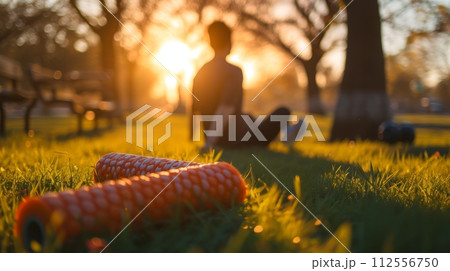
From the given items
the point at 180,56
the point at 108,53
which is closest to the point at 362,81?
the point at 108,53

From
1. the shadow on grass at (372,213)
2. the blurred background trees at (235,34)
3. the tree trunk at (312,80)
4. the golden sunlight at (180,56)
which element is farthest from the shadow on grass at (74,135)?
the tree trunk at (312,80)

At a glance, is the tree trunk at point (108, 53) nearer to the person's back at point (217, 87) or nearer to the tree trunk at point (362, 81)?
the person's back at point (217, 87)

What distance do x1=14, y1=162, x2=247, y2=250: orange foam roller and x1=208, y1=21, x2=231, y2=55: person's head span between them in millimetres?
3324

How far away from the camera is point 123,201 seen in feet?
5.77

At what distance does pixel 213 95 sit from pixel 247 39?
59.4 feet

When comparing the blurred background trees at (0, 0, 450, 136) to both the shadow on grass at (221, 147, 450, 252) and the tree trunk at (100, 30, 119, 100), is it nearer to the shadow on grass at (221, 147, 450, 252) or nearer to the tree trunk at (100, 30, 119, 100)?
the tree trunk at (100, 30, 119, 100)

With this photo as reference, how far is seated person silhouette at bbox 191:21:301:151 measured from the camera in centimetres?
541

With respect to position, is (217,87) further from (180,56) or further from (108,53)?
(180,56)

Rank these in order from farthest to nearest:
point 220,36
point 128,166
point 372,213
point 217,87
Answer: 1. point 217,87
2. point 220,36
3. point 128,166
4. point 372,213

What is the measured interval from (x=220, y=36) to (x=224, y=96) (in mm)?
815

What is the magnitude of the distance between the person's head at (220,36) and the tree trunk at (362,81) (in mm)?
2757

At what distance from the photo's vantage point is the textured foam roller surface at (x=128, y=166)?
2.55 meters

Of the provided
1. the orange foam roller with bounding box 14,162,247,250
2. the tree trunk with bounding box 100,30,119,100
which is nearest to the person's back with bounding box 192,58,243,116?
the orange foam roller with bounding box 14,162,247,250
